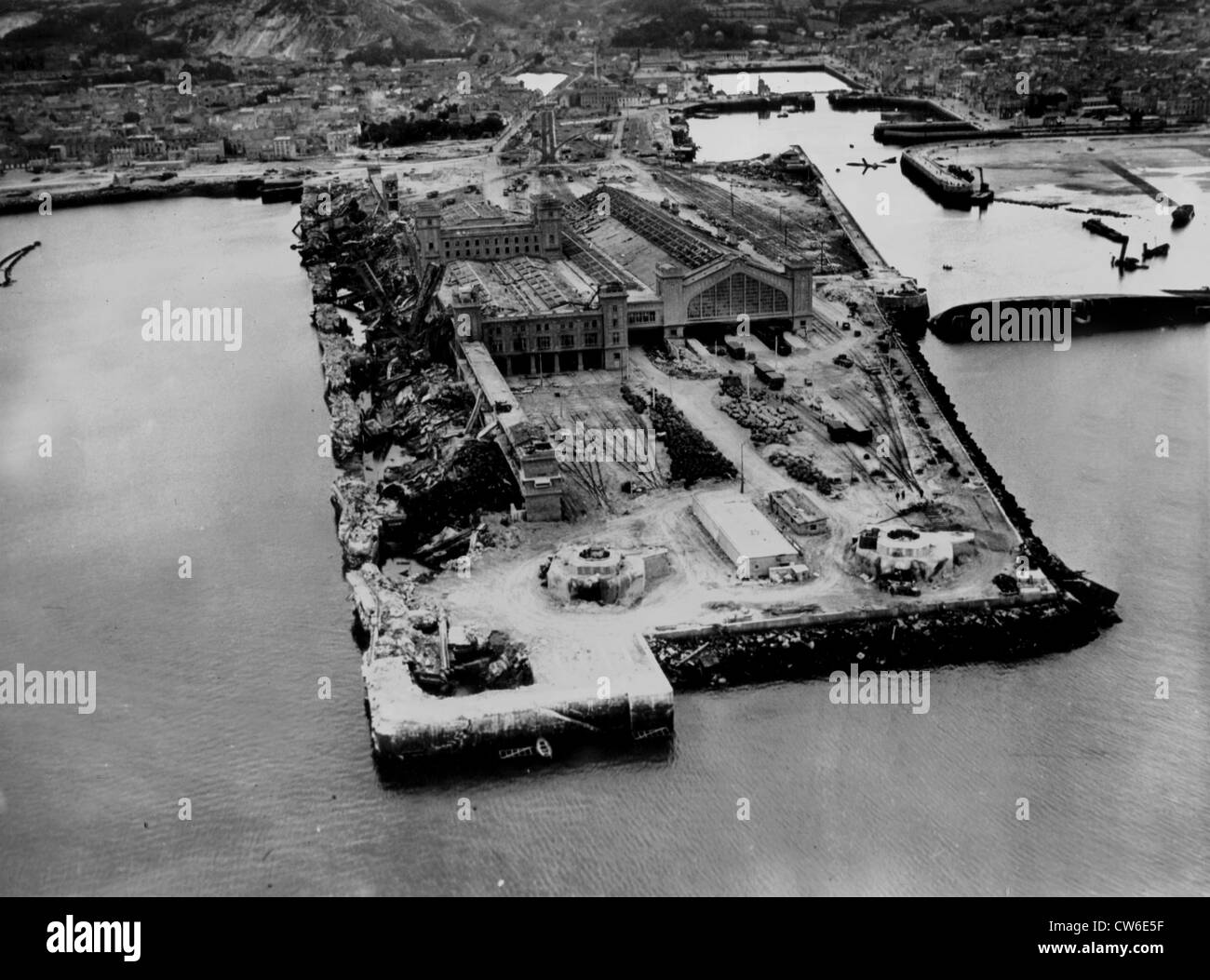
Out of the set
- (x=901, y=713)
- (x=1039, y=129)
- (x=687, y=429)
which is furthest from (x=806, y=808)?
(x=1039, y=129)

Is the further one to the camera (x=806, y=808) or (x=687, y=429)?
(x=687, y=429)

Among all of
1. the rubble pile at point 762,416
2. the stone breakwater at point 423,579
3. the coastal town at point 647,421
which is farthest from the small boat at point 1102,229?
the stone breakwater at point 423,579

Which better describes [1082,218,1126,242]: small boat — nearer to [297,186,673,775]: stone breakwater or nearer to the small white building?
[297,186,673,775]: stone breakwater

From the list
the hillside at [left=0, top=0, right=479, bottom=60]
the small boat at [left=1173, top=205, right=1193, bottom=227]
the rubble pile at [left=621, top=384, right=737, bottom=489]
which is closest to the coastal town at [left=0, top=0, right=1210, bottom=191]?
the hillside at [left=0, top=0, right=479, bottom=60]

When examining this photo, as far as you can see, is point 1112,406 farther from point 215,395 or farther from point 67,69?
point 67,69

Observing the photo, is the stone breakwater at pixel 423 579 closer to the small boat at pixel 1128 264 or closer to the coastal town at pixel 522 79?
the coastal town at pixel 522 79

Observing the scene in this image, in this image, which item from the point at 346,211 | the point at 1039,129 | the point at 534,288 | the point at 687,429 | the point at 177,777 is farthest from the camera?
the point at 1039,129
